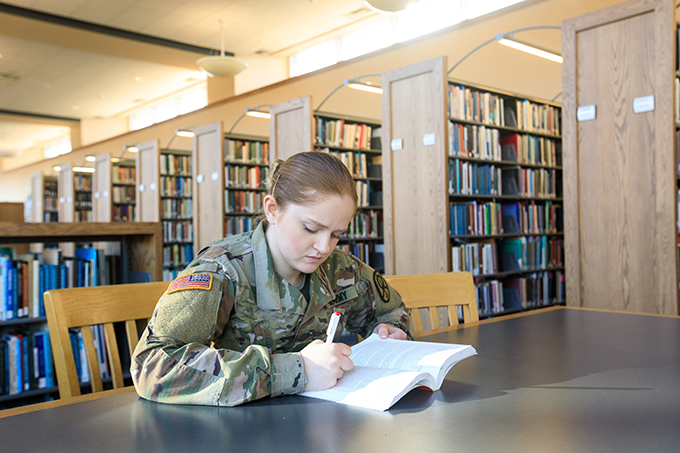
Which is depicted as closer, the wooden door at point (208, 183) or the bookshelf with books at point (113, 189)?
the wooden door at point (208, 183)

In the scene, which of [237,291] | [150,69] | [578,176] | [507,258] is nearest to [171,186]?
[150,69]

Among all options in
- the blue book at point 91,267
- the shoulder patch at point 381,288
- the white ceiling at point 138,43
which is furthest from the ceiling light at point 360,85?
the shoulder patch at point 381,288

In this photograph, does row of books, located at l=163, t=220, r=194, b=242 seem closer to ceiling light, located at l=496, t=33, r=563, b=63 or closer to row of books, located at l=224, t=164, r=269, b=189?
row of books, located at l=224, t=164, r=269, b=189

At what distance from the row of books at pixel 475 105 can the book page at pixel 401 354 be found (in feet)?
11.6

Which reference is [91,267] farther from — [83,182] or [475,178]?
[83,182]

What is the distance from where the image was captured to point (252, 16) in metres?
8.44

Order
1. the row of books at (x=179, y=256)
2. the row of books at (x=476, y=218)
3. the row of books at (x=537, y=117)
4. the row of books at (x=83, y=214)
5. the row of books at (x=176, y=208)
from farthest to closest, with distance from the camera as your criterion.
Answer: the row of books at (x=83, y=214) < the row of books at (x=176, y=208) < the row of books at (x=179, y=256) < the row of books at (x=537, y=117) < the row of books at (x=476, y=218)

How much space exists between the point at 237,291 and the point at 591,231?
251cm

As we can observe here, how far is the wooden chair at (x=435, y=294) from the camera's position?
5.47 ft

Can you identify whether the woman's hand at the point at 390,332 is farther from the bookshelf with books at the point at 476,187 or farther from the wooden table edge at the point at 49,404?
the bookshelf with books at the point at 476,187

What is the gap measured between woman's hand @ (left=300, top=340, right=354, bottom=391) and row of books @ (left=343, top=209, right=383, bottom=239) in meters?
4.67

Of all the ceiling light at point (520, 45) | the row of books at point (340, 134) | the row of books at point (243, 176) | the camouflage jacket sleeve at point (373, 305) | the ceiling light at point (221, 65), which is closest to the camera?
the camouflage jacket sleeve at point (373, 305)

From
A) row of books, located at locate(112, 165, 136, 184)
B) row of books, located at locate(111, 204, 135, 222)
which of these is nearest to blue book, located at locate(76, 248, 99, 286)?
row of books, located at locate(111, 204, 135, 222)

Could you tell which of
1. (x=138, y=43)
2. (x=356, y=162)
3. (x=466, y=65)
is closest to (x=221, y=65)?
(x=138, y=43)
